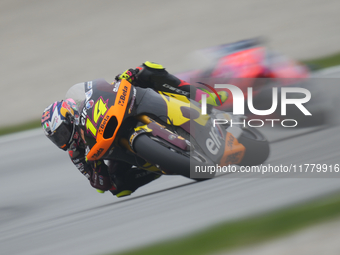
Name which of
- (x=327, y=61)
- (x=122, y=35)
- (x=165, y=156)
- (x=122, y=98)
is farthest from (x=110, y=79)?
(x=165, y=156)

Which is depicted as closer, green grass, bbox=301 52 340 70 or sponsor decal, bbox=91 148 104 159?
sponsor decal, bbox=91 148 104 159

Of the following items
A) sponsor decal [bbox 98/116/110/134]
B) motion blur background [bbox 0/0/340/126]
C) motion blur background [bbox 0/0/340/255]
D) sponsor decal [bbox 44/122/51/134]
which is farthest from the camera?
motion blur background [bbox 0/0/340/126]

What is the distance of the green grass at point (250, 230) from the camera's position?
3.43 meters

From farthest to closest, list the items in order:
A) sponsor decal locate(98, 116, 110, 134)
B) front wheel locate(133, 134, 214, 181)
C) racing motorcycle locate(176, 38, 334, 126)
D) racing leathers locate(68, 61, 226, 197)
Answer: racing motorcycle locate(176, 38, 334, 126), racing leathers locate(68, 61, 226, 197), sponsor decal locate(98, 116, 110, 134), front wheel locate(133, 134, 214, 181)

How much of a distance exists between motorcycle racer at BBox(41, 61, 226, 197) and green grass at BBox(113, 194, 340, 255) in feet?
2.11

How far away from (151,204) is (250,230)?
3.58ft

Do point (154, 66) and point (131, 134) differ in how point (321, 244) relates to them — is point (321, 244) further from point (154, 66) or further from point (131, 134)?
point (154, 66)

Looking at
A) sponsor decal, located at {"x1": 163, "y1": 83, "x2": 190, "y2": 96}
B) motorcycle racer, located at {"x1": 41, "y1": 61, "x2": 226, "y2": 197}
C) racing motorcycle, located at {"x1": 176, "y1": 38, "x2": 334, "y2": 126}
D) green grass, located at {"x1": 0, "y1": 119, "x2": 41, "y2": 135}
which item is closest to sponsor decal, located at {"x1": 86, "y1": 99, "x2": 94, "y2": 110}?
motorcycle racer, located at {"x1": 41, "y1": 61, "x2": 226, "y2": 197}

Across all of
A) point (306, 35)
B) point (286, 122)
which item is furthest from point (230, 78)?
point (306, 35)

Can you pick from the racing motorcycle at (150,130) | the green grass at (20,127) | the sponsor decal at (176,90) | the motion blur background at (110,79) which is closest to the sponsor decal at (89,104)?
the racing motorcycle at (150,130)

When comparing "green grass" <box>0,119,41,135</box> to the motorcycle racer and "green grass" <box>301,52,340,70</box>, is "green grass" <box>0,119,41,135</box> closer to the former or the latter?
the motorcycle racer

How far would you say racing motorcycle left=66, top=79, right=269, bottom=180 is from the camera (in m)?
3.06

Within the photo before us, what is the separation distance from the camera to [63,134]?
3.41 meters

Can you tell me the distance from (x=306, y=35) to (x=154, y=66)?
22.0 feet
